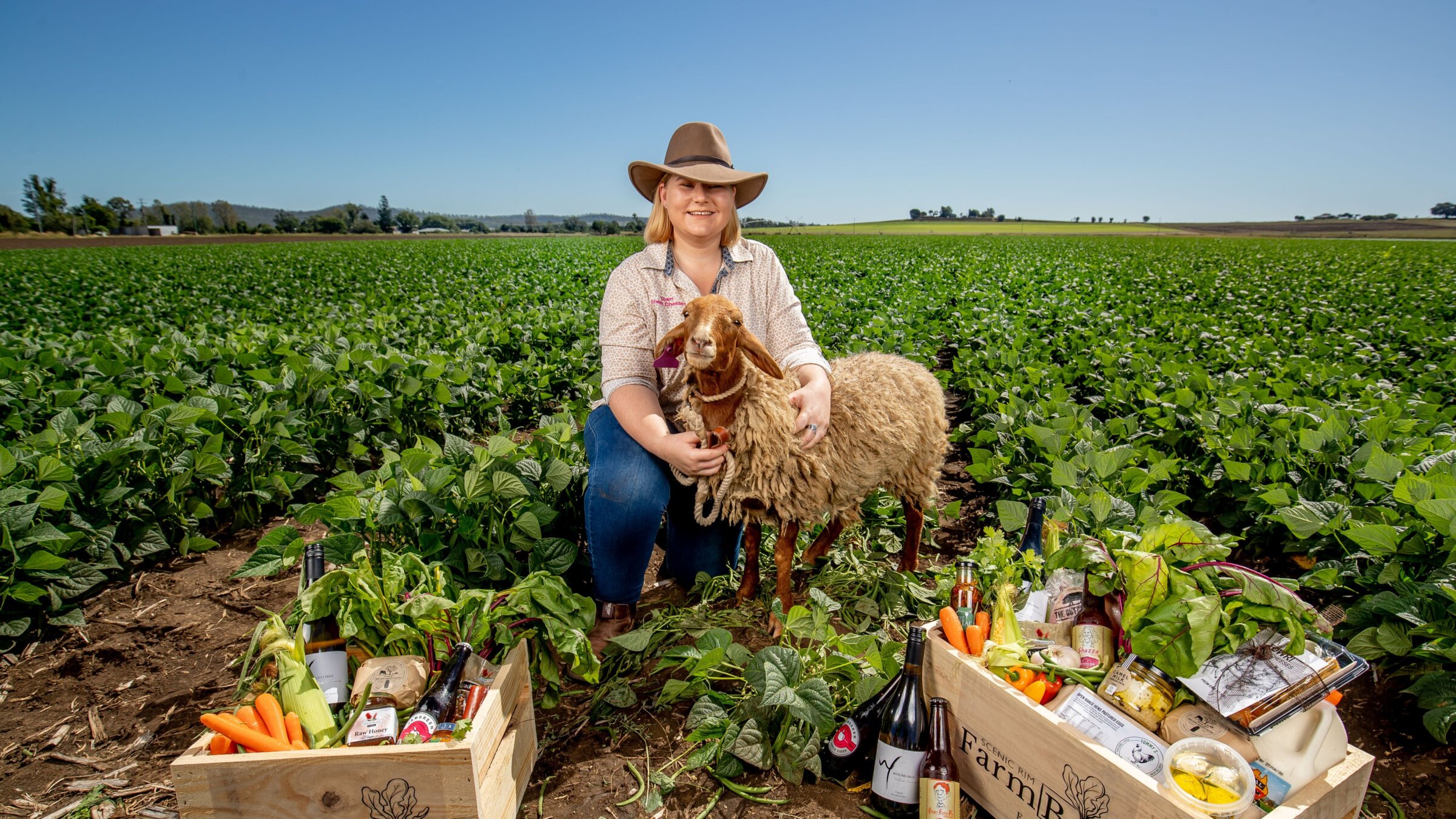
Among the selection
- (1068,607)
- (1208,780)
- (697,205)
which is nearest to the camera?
(1208,780)

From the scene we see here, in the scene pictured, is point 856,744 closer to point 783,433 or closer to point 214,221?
point 783,433

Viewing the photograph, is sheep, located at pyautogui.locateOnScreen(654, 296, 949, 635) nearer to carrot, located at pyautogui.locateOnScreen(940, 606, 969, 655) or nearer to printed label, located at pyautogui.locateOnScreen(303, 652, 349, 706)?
carrot, located at pyautogui.locateOnScreen(940, 606, 969, 655)

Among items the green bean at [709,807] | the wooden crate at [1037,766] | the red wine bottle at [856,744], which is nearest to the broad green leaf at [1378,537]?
the wooden crate at [1037,766]

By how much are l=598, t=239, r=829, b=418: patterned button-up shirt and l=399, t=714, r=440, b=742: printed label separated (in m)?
1.59

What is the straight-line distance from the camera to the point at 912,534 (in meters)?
3.96

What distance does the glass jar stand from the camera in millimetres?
2004

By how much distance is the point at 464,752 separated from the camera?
1880 mm

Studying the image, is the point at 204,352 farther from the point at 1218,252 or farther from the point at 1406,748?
the point at 1218,252

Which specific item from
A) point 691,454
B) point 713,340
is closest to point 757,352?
point 713,340

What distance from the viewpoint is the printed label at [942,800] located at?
7.00 ft

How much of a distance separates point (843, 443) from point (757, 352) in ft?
2.39

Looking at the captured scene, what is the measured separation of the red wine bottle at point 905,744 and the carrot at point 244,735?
175 cm

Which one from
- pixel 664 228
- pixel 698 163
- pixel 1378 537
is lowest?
pixel 1378 537

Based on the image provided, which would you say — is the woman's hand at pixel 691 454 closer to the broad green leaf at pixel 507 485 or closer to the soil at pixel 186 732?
the broad green leaf at pixel 507 485
